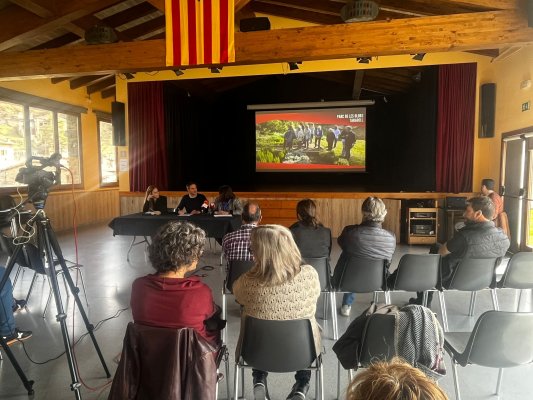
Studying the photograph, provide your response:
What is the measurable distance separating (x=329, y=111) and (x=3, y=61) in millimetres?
6680

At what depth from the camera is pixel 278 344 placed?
1.77m

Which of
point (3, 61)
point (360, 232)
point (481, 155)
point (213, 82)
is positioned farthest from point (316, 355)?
point (213, 82)

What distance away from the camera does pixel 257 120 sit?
384 inches

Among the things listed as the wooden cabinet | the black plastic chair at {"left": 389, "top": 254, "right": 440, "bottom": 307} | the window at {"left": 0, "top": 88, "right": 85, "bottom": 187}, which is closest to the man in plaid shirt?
the black plastic chair at {"left": 389, "top": 254, "right": 440, "bottom": 307}

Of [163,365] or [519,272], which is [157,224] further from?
[519,272]

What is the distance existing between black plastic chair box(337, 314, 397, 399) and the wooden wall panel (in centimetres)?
705

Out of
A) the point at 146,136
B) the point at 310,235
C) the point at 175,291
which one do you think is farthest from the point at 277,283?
the point at 146,136

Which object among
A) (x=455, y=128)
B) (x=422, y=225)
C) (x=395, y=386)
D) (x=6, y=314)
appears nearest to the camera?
(x=395, y=386)

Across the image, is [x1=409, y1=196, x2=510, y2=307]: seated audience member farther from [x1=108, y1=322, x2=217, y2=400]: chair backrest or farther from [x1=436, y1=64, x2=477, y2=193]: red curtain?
[x1=436, y1=64, x2=477, y2=193]: red curtain

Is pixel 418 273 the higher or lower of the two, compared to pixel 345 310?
higher

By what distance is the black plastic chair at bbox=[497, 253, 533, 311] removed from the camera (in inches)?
117

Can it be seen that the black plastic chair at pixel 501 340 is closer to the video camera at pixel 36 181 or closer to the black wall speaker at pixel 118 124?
the video camera at pixel 36 181

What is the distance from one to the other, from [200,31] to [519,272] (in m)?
3.82

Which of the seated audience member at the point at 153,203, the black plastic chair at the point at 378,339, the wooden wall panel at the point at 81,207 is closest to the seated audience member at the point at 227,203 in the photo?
the seated audience member at the point at 153,203
